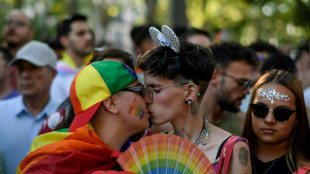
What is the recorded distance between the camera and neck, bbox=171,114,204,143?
11.2 feet

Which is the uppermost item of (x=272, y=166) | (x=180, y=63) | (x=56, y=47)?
(x=180, y=63)

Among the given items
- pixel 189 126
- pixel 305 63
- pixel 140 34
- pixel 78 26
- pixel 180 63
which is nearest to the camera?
pixel 180 63

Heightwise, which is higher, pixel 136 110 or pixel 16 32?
pixel 136 110

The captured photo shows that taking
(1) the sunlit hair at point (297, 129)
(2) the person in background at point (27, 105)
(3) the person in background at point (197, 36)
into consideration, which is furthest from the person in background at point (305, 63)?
(2) the person in background at point (27, 105)

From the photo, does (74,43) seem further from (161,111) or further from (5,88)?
(161,111)

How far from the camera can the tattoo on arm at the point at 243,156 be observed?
3104mm

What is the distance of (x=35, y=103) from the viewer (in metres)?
5.36

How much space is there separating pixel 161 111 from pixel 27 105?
255 cm

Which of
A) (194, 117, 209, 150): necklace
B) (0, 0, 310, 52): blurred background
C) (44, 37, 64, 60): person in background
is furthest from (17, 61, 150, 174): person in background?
(0, 0, 310, 52): blurred background

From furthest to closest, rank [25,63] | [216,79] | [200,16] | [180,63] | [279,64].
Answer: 1. [200,16]
2. [279,64]
3. [25,63]
4. [216,79]
5. [180,63]

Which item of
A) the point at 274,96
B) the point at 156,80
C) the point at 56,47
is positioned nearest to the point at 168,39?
the point at 156,80

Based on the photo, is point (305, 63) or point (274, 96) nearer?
point (274, 96)

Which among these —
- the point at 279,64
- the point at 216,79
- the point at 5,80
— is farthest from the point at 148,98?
the point at 5,80

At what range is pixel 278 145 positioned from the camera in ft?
12.9
